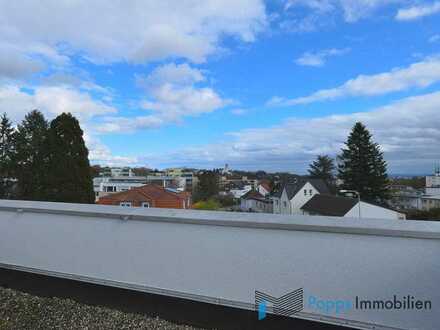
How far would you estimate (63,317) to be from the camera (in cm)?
236

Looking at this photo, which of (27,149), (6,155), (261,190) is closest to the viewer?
(27,149)

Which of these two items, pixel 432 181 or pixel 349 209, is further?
pixel 432 181

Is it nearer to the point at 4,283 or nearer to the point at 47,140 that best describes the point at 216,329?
the point at 4,283

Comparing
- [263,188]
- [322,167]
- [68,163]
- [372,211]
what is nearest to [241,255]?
[68,163]

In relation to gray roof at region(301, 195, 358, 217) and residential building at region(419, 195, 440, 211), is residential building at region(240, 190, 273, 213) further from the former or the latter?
residential building at region(419, 195, 440, 211)

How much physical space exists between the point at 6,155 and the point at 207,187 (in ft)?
84.5

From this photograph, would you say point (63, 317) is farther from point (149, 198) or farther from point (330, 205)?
point (330, 205)

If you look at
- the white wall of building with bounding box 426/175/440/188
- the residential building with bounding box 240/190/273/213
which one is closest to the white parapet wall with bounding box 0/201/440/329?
the white wall of building with bounding box 426/175/440/188

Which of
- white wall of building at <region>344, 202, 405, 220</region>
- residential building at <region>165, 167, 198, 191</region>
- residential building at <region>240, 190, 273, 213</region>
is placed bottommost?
residential building at <region>240, 190, 273, 213</region>

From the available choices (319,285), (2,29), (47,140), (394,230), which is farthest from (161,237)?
(47,140)

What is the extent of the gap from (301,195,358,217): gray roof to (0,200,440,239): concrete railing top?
855 inches

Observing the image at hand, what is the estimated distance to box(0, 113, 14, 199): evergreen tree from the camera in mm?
27517

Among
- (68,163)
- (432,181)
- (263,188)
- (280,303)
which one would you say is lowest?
(263,188)

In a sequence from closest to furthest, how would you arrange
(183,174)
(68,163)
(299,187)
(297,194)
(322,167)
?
(68,163), (297,194), (299,187), (322,167), (183,174)
